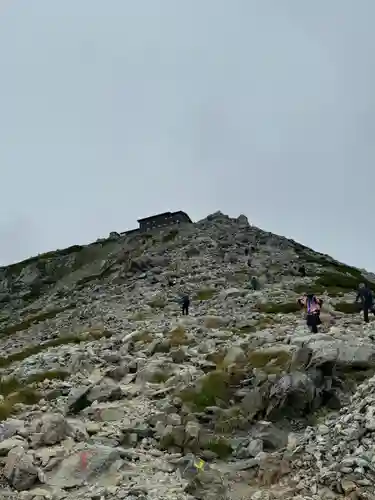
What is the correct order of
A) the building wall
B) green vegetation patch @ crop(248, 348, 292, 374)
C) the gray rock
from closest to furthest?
the gray rock
green vegetation patch @ crop(248, 348, 292, 374)
the building wall

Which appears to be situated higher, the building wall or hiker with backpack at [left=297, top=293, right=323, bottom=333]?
the building wall

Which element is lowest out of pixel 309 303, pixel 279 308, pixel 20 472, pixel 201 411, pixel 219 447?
pixel 20 472

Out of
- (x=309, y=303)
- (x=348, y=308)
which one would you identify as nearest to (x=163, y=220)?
(x=348, y=308)

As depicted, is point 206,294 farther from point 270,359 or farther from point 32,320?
point 270,359

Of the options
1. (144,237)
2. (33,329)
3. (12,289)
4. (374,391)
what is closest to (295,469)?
(374,391)

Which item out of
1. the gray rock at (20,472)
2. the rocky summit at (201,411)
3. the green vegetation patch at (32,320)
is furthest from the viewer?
the green vegetation patch at (32,320)

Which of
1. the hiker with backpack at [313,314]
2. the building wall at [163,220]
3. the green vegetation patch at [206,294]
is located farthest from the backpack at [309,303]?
the building wall at [163,220]

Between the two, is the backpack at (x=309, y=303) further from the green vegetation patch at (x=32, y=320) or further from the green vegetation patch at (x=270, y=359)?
the green vegetation patch at (x=32, y=320)

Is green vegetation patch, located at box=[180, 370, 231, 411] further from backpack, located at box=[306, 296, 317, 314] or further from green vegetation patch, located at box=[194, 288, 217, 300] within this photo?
green vegetation patch, located at box=[194, 288, 217, 300]

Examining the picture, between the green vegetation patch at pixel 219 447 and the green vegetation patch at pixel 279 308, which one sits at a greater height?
the green vegetation patch at pixel 279 308

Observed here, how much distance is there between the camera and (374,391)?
1512 cm

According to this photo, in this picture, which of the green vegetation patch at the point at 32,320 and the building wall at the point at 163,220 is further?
the building wall at the point at 163,220

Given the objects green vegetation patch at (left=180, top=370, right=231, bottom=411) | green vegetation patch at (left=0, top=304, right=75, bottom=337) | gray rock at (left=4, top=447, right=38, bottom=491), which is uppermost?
green vegetation patch at (left=0, top=304, right=75, bottom=337)

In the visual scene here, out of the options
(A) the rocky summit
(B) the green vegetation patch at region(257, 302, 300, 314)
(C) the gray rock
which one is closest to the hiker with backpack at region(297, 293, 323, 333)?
(A) the rocky summit
